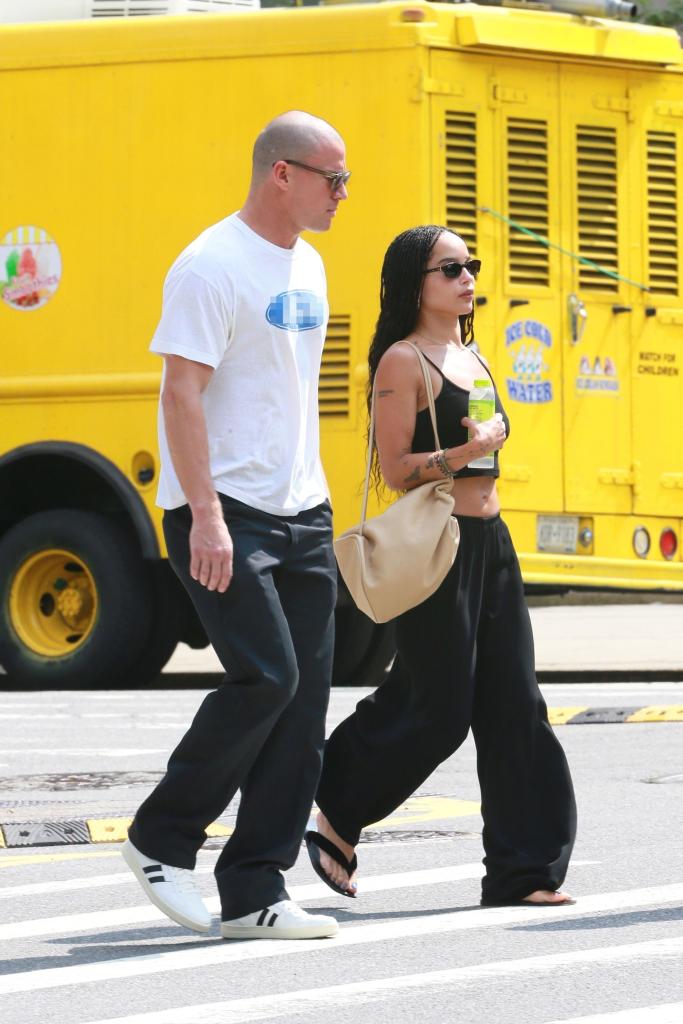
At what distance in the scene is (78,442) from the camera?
13.0 metres

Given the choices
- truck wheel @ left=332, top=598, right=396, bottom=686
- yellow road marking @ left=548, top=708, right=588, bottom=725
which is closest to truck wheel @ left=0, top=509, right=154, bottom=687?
truck wheel @ left=332, top=598, right=396, bottom=686

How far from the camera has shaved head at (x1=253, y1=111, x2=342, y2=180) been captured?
19.2 feet

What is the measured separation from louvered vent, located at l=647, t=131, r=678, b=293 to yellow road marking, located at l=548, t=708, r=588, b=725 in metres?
3.25

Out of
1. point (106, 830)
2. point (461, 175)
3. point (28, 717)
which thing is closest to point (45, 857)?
point (106, 830)

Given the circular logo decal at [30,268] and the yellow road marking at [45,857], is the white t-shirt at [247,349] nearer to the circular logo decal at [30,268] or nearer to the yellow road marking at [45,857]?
the yellow road marking at [45,857]

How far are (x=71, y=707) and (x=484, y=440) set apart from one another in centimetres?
624

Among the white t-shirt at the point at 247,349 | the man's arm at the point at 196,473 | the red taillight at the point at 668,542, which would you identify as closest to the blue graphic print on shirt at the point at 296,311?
the white t-shirt at the point at 247,349

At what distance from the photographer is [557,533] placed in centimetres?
1284

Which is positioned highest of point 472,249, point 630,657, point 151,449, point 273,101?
point 273,101

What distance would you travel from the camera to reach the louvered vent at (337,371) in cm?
Result: 1257

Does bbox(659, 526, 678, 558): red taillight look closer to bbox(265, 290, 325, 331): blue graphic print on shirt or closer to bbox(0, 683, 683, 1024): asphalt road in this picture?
bbox(0, 683, 683, 1024): asphalt road

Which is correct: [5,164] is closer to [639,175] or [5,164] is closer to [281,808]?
[639,175]

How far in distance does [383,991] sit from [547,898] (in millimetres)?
1146

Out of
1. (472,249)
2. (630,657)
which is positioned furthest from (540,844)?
(630,657)
